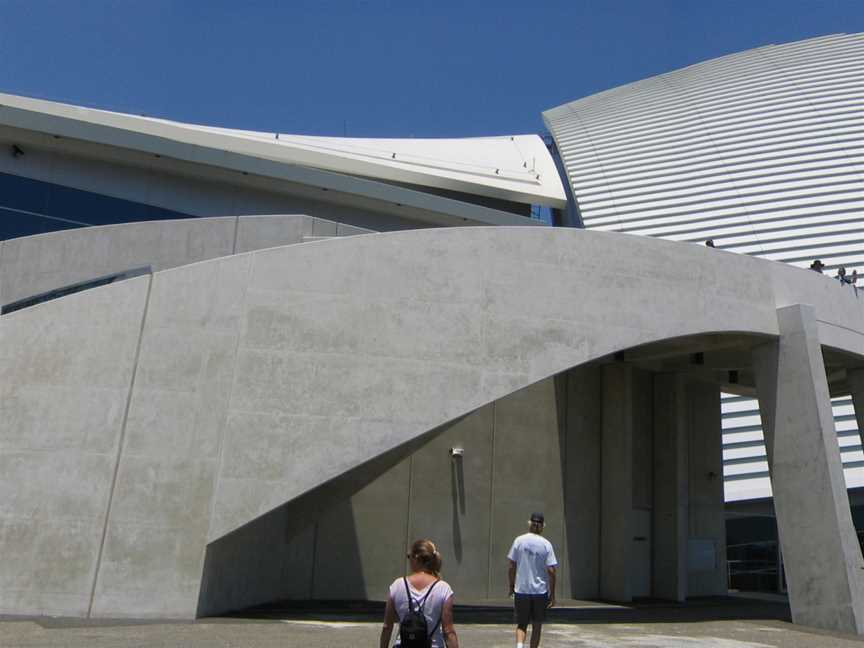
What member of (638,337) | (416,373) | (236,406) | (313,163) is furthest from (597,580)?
(313,163)

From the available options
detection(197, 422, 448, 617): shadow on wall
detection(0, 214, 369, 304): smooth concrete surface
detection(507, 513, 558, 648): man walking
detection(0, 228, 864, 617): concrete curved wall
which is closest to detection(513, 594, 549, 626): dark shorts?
detection(507, 513, 558, 648): man walking

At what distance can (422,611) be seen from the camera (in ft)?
14.0

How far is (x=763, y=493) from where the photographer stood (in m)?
21.6

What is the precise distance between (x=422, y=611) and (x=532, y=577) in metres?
3.25

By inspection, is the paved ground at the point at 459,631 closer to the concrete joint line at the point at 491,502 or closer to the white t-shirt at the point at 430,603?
the concrete joint line at the point at 491,502

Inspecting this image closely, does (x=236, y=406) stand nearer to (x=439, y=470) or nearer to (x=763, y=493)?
(x=439, y=470)

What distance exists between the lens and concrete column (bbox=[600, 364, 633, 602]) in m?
15.4

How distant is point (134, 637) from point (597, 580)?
961cm

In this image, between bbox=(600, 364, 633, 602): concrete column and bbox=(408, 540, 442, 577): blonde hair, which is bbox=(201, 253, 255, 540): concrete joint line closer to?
bbox=(408, 540, 442, 577): blonde hair

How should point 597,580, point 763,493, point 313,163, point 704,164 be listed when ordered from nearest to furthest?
point 597,580 < point 763,493 < point 313,163 < point 704,164

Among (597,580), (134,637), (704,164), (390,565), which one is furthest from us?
(704,164)

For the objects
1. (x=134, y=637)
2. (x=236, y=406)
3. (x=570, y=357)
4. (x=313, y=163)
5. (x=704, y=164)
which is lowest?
(x=134, y=637)

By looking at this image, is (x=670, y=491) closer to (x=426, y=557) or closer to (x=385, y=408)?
(x=385, y=408)

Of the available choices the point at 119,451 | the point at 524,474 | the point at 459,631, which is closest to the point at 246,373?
the point at 119,451
